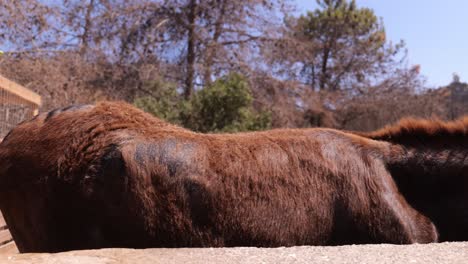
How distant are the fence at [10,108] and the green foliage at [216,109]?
5462 millimetres

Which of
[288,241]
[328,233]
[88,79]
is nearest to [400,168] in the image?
[328,233]

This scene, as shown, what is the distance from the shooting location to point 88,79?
1404cm

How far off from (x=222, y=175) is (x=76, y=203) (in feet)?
3.29

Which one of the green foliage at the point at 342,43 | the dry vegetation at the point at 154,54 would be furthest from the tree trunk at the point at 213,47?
A: the green foliage at the point at 342,43

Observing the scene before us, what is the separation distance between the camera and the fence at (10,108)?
17.9ft

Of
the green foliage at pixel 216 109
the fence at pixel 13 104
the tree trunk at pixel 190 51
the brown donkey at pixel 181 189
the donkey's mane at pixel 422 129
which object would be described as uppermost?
the tree trunk at pixel 190 51

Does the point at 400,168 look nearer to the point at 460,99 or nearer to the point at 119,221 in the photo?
the point at 119,221

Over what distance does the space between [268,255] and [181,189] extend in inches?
40.0

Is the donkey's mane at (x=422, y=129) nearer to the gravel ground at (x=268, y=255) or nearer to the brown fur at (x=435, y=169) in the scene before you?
the brown fur at (x=435, y=169)

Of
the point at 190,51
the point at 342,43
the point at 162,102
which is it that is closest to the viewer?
the point at 162,102

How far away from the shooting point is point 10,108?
655 centimetres

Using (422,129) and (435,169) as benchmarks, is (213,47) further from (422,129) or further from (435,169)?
(435,169)

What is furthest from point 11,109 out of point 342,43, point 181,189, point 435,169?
point 342,43

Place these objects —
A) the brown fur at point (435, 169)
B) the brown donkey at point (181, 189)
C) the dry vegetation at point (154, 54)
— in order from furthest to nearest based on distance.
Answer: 1. the dry vegetation at point (154, 54)
2. the brown fur at point (435, 169)
3. the brown donkey at point (181, 189)
